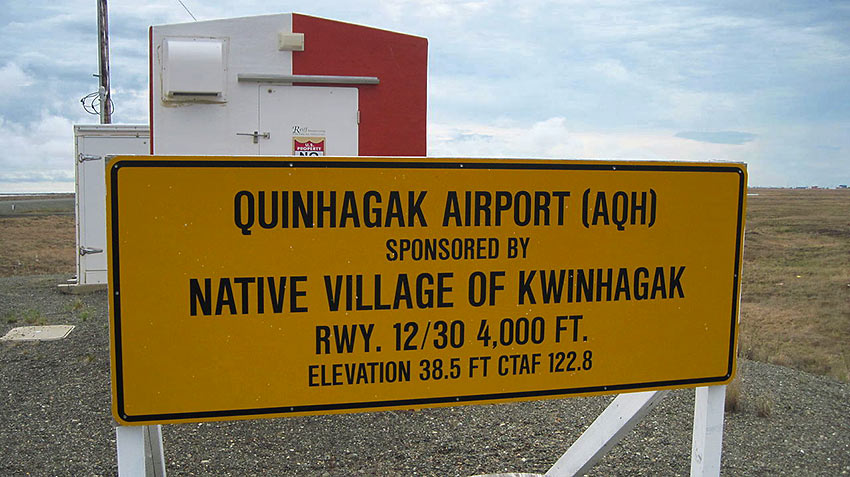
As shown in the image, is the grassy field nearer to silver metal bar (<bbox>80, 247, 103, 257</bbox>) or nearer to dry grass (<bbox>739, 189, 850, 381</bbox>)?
dry grass (<bbox>739, 189, 850, 381</bbox>)

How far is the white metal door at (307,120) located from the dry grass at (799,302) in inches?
209

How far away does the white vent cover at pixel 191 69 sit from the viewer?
19.8 ft

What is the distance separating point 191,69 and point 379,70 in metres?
1.71

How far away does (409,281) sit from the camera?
8.25 ft

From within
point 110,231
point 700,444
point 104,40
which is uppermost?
point 104,40

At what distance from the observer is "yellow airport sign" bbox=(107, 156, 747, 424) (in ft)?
7.68

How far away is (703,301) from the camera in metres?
2.81

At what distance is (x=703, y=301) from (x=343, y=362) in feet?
4.83

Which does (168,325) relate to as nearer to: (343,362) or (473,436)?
(343,362)

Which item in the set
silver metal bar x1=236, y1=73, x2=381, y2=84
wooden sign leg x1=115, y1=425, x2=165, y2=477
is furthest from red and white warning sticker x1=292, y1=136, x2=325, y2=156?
wooden sign leg x1=115, y1=425, x2=165, y2=477

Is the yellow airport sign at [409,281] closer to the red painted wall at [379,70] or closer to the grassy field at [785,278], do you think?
the red painted wall at [379,70]

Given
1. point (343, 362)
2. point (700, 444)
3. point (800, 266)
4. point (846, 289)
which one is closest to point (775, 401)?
point (700, 444)

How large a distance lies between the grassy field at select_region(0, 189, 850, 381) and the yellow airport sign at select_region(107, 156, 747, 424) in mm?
6124

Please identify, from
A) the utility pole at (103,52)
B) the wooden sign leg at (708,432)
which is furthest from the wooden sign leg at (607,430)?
the utility pole at (103,52)
